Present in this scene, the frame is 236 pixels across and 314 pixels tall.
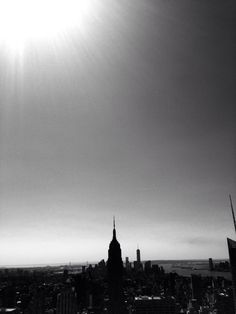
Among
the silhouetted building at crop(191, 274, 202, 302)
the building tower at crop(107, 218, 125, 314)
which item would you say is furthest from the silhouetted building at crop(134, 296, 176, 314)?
the silhouetted building at crop(191, 274, 202, 302)

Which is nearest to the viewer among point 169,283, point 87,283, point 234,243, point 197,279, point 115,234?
point 234,243

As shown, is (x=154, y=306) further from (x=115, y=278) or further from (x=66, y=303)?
(x=66, y=303)

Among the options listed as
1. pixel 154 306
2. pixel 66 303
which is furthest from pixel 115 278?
pixel 66 303

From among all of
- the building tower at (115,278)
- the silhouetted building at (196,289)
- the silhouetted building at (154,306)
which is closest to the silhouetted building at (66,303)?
the building tower at (115,278)

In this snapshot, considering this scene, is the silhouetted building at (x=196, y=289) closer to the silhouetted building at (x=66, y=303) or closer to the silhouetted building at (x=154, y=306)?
the silhouetted building at (x=154, y=306)

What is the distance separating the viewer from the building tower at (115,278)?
112456mm

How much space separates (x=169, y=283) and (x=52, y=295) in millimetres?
77142

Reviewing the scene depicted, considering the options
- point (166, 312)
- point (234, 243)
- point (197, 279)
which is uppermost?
point (234, 243)

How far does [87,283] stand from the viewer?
171125 mm

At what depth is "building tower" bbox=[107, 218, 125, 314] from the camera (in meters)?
112

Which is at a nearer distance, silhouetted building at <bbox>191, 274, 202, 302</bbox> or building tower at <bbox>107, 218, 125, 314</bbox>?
building tower at <bbox>107, 218, 125, 314</bbox>

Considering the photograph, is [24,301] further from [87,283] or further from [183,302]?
[183,302]

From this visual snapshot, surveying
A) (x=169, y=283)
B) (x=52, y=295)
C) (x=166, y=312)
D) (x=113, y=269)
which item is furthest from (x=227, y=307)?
(x=52, y=295)

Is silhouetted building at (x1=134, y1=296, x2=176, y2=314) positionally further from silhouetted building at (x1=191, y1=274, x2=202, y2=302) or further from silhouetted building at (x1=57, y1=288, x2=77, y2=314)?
silhouetted building at (x1=191, y1=274, x2=202, y2=302)
